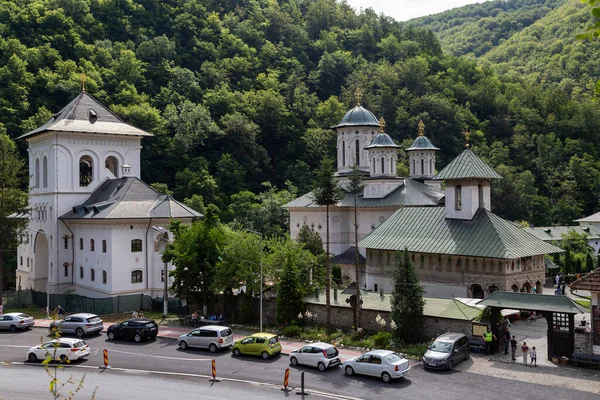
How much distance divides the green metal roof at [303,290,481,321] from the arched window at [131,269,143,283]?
14623mm

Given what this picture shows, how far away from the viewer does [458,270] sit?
36.8 metres

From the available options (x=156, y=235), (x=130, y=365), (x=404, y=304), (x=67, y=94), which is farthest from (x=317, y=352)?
(x=67, y=94)

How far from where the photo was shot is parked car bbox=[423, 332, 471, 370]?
2444cm

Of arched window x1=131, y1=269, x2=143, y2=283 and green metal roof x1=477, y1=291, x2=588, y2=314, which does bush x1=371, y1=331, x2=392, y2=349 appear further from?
arched window x1=131, y1=269, x2=143, y2=283

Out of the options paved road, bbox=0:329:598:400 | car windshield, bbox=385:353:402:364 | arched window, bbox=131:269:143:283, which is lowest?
paved road, bbox=0:329:598:400

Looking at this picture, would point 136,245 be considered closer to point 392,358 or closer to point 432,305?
point 432,305

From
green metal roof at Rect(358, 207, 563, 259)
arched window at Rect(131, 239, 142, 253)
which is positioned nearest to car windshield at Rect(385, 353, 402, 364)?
green metal roof at Rect(358, 207, 563, 259)

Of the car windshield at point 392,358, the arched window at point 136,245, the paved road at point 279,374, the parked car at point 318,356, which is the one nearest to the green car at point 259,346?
the paved road at point 279,374

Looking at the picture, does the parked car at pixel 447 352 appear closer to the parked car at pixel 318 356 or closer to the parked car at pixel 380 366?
the parked car at pixel 380 366

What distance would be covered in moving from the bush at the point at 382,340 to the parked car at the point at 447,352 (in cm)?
321

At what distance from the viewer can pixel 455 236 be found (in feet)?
124

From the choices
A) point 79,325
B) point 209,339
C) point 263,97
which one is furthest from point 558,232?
point 79,325

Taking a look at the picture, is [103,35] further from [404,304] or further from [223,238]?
[404,304]

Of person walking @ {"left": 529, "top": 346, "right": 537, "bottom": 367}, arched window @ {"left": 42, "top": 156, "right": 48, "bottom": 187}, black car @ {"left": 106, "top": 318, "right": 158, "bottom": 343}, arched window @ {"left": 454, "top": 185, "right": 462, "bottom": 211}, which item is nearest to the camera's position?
person walking @ {"left": 529, "top": 346, "right": 537, "bottom": 367}
